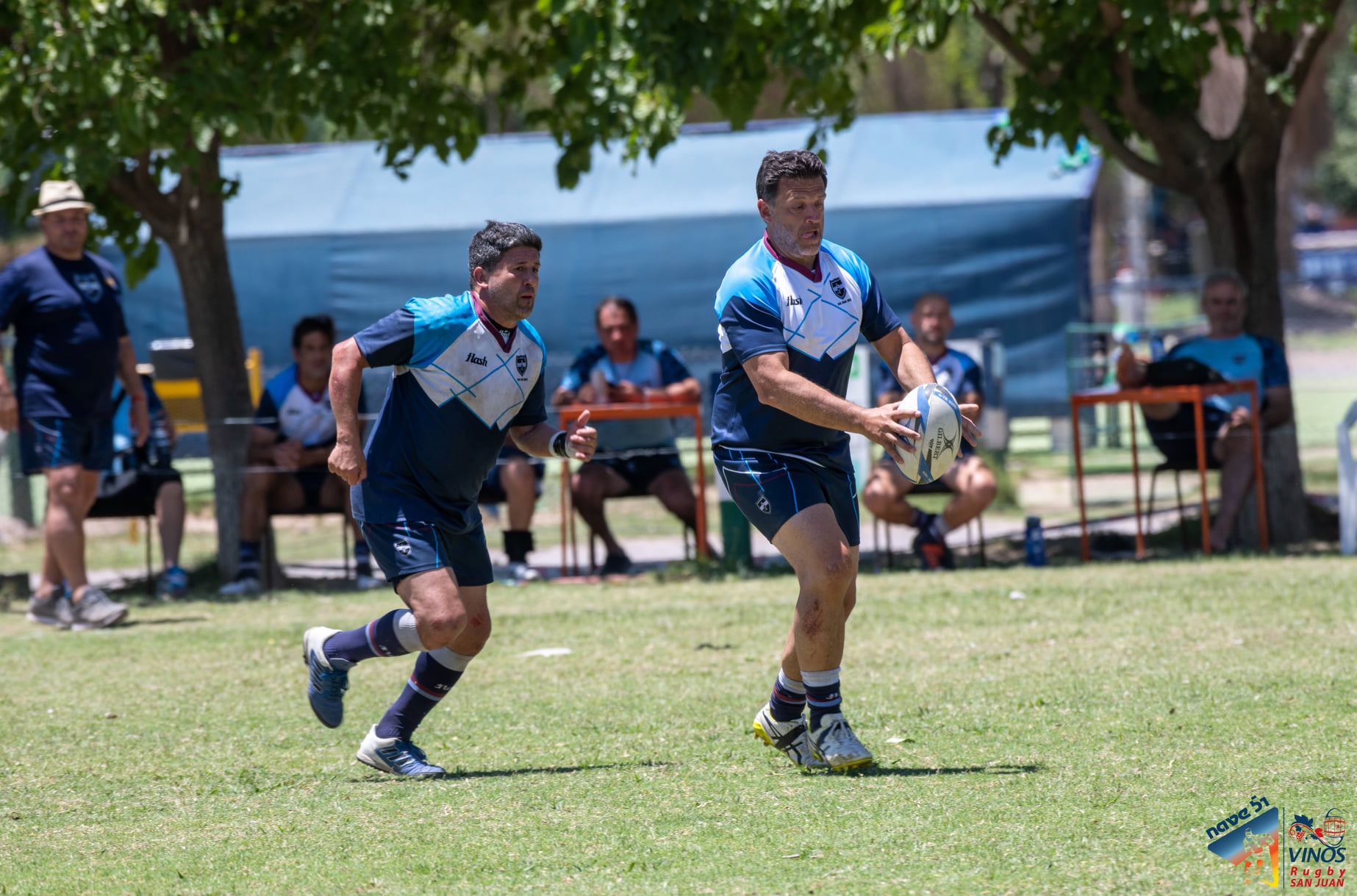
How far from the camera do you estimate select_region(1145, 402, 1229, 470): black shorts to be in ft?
35.3

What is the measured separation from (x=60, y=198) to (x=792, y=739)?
591cm

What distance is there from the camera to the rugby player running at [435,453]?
5.43 meters

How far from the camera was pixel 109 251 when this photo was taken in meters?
18.5

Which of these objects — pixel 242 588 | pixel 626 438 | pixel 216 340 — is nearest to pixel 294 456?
pixel 242 588

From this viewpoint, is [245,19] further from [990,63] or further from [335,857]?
[990,63]

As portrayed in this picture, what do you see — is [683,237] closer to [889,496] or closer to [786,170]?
[889,496]

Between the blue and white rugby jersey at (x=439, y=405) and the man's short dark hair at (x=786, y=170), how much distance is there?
0.98 meters

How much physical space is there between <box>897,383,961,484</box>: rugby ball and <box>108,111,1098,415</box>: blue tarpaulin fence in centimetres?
1306

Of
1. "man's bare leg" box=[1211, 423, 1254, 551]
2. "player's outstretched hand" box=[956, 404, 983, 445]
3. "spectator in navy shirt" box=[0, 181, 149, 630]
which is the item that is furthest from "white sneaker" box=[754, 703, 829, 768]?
"man's bare leg" box=[1211, 423, 1254, 551]

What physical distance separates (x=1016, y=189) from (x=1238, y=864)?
1501cm

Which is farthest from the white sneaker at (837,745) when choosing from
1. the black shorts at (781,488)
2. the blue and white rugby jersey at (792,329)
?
the blue and white rugby jersey at (792,329)

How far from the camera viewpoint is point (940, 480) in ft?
34.2

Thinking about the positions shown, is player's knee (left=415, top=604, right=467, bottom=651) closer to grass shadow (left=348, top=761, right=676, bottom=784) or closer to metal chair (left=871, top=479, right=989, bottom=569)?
grass shadow (left=348, top=761, right=676, bottom=784)

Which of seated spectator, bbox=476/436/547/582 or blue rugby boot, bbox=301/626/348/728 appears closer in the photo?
blue rugby boot, bbox=301/626/348/728
